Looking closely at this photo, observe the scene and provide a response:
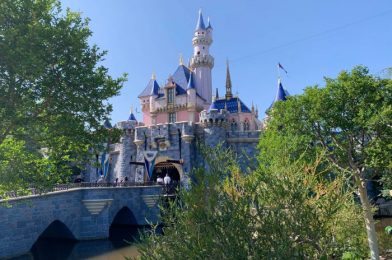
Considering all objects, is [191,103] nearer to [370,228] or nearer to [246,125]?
[246,125]

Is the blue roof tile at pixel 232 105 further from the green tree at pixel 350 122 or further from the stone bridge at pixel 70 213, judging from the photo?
the green tree at pixel 350 122

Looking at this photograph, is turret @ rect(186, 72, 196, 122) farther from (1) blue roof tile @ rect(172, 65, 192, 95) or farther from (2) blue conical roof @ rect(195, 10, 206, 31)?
(2) blue conical roof @ rect(195, 10, 206, 31)

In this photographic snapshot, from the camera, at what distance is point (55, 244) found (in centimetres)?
2317

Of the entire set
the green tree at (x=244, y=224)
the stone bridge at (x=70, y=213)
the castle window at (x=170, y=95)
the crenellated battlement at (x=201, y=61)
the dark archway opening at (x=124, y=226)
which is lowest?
the dark archway opening at (x=124, y=226)

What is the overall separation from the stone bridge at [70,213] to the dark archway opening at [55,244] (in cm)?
10

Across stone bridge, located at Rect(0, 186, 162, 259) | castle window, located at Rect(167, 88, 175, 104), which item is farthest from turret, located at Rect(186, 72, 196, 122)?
stone bridge, located at Rect(0, 186, 162, 259)

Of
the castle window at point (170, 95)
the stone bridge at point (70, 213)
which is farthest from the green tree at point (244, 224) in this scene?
the castle window at point (170, 95)

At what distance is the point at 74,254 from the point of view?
20172 millimetres

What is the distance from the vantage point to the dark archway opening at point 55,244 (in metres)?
20.4

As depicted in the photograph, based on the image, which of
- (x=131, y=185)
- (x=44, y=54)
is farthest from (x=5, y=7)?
(x=131, y=185)

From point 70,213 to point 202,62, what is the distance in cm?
2994

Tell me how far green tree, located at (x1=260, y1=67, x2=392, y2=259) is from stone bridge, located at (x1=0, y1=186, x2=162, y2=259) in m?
8.78

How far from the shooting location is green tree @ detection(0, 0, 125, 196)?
10.1 m

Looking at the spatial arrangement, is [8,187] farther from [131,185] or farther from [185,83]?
[185,83]
